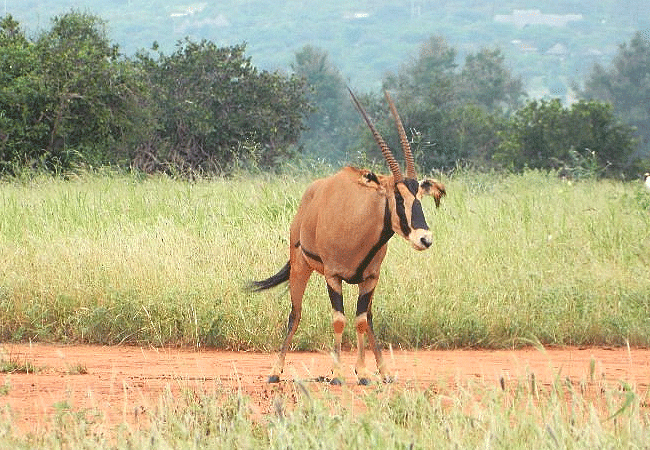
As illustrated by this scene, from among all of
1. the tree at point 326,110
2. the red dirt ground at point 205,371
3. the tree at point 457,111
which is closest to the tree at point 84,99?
the tree at point 457,111

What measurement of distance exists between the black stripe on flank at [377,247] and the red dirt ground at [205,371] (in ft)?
2.02

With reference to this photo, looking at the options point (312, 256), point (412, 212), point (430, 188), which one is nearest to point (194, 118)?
point (312, 256)

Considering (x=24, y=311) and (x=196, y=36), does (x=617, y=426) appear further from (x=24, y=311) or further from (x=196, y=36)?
(x=196, y=36)

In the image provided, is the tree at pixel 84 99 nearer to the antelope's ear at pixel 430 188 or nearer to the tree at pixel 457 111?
the tree at pixel 457 111

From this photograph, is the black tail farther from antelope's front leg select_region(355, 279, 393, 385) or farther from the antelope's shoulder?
the antelope's shoulder

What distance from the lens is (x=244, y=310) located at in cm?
969

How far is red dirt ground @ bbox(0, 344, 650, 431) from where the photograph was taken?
21.7 ft

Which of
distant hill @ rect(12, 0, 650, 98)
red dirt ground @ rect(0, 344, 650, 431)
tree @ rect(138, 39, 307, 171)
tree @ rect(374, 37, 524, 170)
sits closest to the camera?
red dirt ground @ rect(0, 344, 650, 431)

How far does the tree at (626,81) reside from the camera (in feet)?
286

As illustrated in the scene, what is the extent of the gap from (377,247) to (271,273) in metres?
3.28

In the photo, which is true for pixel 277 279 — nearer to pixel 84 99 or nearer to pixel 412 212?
pixel 412 212

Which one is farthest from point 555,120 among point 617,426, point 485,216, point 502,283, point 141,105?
point 617,426

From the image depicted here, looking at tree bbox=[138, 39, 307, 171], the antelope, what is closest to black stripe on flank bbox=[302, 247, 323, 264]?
the antelope

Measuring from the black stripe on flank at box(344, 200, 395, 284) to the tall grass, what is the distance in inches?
81.0
